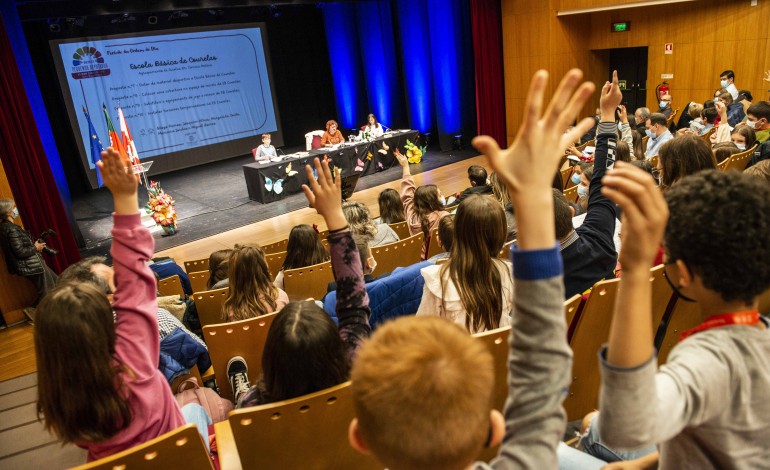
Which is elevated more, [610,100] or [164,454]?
[610,100]

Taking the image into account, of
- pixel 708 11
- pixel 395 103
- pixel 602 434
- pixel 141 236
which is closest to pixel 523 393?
pixel 602 434

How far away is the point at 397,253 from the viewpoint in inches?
141

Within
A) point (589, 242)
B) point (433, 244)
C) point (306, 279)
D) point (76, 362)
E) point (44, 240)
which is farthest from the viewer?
point (44, 240)

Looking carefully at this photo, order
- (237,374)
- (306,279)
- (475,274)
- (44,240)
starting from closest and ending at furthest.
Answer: (475,274) < (237,374) < (306,279) < (44,240)

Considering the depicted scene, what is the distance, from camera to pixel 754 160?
4.28 metres

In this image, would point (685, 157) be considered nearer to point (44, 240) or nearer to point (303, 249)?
point (303, 249)

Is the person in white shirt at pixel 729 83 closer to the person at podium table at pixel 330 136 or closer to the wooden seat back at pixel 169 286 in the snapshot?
the person at podium table at pixel 330 136

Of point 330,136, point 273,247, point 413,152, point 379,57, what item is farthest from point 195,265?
point 379,57

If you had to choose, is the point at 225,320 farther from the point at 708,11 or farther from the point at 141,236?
the point at 708,11

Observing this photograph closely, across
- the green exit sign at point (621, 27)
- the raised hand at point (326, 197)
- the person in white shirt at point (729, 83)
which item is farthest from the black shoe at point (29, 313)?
the green exit sign at point (621, 27)

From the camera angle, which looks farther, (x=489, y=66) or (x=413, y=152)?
(x=489, y=66)

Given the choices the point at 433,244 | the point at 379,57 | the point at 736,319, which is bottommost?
the point at 433,244

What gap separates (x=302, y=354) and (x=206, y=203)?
25.5 ft

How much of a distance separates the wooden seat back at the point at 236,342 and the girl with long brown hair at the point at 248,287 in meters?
0.25
